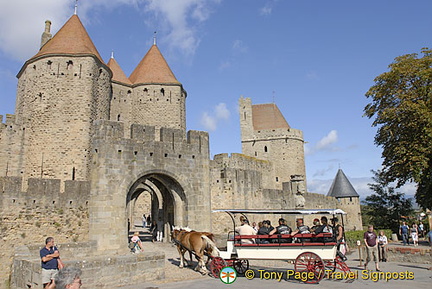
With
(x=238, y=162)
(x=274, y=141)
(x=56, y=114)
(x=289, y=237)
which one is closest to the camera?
(x=289, y=237)

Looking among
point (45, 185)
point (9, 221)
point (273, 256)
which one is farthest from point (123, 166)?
point (273, 256)

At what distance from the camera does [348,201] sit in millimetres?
33125

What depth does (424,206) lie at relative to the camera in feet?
61.0

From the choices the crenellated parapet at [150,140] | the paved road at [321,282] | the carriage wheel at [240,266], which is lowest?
the paved road at [321,282]

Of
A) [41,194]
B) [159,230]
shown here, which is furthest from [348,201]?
[41,194]

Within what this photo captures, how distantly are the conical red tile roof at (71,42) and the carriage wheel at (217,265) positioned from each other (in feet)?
66.1

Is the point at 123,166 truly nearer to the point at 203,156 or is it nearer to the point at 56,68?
the point at 203,156

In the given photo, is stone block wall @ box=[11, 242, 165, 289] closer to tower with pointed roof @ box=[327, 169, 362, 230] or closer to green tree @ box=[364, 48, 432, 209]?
green tree @ box=[364, 48, 432, 209]

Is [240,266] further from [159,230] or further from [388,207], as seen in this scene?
[388,207]

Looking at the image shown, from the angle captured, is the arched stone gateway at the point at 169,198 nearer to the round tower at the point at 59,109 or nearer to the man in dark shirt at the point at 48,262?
the man in dark shirt at the point at 48,262

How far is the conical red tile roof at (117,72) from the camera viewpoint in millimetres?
29995

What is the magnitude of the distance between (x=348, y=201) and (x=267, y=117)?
16654 millimetres

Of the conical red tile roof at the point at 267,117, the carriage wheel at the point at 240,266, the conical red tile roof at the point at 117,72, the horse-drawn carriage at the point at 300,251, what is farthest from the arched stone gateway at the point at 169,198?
the conical red tile roof at the point at 267,117

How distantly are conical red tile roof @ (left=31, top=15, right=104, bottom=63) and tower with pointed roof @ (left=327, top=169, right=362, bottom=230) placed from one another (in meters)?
25.4
